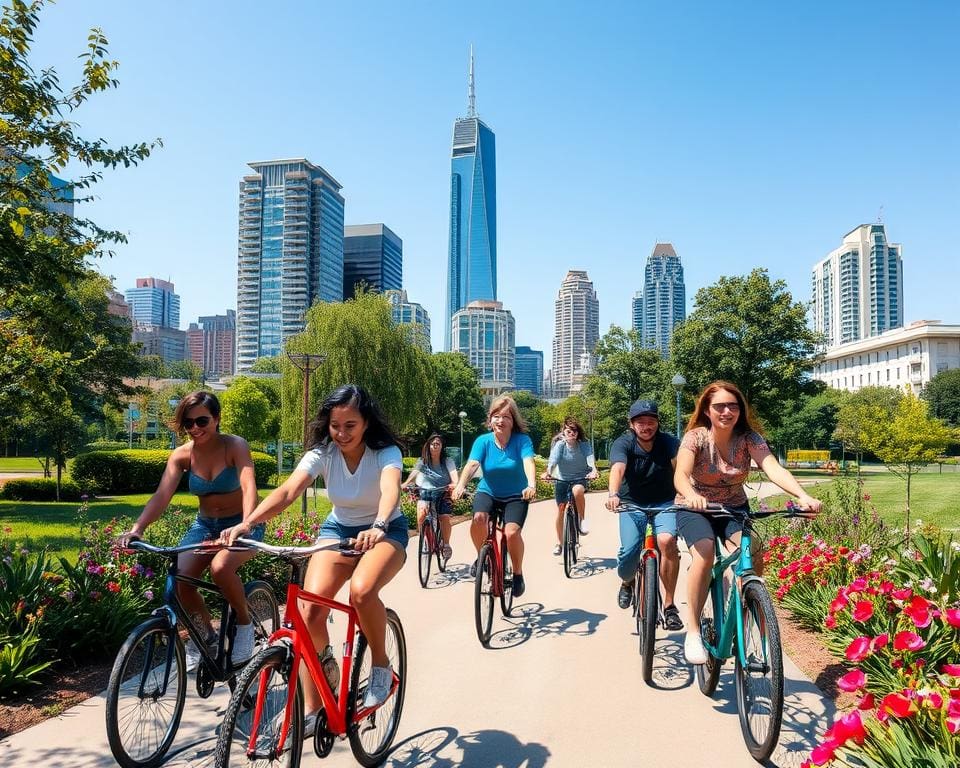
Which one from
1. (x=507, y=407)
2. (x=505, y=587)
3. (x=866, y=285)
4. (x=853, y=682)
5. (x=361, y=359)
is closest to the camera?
(x=853, y=682)

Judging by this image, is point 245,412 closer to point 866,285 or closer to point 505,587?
point 505,587

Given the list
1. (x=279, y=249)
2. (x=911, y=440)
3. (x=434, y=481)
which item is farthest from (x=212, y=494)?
(x=279, y=249)

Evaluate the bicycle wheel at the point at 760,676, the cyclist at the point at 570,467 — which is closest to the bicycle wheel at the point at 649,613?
the bicycle wheel at the point at 760,676

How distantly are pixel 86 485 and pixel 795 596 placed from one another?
23.0 meters

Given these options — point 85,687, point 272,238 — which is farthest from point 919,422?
point 272,238

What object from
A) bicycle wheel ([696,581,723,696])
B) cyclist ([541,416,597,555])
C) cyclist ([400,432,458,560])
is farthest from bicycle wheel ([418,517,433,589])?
bicycle wheel ([696,581,723,696])

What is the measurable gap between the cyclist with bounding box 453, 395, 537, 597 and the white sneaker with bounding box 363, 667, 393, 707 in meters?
2.44

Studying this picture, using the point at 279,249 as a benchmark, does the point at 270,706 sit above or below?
below

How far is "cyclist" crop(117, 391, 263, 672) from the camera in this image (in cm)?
391

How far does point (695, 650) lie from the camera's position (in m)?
4.10

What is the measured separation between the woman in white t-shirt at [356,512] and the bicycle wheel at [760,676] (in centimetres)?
183

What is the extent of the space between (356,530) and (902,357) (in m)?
112

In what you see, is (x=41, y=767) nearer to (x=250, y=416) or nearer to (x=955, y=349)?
A: (x=250, y=416)

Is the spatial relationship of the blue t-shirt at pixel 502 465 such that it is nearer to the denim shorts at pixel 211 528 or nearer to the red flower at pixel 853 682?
Answer: the denim shorts at pixel 211 528
